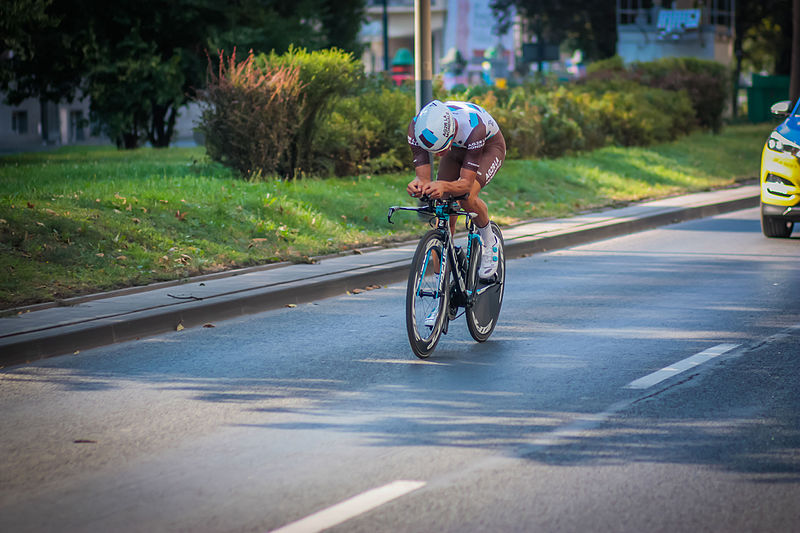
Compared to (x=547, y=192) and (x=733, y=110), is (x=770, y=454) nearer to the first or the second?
(x=547, y=192)

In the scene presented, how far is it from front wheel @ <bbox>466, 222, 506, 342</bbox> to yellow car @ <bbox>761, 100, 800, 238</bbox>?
253 inches

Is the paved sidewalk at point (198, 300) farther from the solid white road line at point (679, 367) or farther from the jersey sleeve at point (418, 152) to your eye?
the solid white road line at point (679, 367)

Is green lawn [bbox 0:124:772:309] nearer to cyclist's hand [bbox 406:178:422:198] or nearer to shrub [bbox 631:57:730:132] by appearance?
cyclist's hand [bbox 406:178:422:198]

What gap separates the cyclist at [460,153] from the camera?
746 centimetres

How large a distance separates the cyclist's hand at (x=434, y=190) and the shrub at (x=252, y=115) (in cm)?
859

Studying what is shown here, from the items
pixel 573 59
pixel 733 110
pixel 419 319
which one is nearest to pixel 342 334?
pixel 419 319

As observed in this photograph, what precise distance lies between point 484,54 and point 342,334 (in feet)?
248

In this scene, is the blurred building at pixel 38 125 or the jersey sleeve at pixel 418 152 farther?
the blurred building at pixel 38 125

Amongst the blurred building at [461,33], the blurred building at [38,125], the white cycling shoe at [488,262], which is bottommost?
the white cycling shoe at [488,262]

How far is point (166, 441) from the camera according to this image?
5914mm

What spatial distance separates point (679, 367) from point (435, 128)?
228cm

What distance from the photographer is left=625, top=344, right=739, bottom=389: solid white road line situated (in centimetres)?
709

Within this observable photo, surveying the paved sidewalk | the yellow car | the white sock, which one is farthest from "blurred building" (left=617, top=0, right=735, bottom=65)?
the white sock

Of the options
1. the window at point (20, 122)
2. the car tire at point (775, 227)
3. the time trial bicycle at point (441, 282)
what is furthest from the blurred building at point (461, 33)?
the time trial bicycle at point (441, 282)
